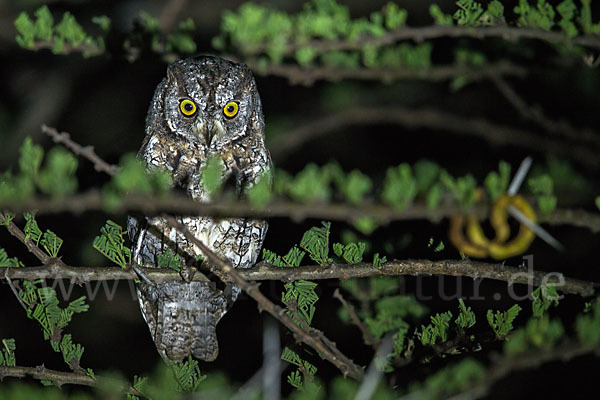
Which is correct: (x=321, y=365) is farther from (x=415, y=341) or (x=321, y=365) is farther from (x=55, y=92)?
(x=55, y=92)

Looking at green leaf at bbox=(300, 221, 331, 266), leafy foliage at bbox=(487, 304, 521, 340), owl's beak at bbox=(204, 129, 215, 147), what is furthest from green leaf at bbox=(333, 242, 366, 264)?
owl's beak at bbox=(204, 129, 215, 147)

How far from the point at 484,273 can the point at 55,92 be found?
10.1 feet

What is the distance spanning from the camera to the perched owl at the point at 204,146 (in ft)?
7.73

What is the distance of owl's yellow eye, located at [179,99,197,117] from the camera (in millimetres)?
2398

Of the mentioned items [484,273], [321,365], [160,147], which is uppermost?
[160,147]

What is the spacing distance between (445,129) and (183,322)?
1.40 m

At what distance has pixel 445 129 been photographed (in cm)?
206

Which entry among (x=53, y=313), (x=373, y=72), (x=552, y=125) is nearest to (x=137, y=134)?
(x=53, y=313)

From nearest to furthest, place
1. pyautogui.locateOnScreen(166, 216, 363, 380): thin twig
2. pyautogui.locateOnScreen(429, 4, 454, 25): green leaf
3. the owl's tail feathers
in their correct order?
pyautogui.locateOnScreen(166, 216, 363, 380): thin twig < pyautogui.locateOnScreen(429, 4, 454, 25): green leaf < the owl's tail feathers

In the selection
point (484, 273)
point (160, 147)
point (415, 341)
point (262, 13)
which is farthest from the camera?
point (160, 147)

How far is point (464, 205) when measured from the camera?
1.02 meters

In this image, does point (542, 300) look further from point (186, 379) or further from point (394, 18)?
point (186, 379)

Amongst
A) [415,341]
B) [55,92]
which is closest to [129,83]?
[55,92]

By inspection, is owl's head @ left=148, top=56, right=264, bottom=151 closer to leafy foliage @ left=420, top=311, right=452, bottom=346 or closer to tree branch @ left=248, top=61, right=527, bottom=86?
tree branch @ left=248, top=61, right=527, bottom=86
